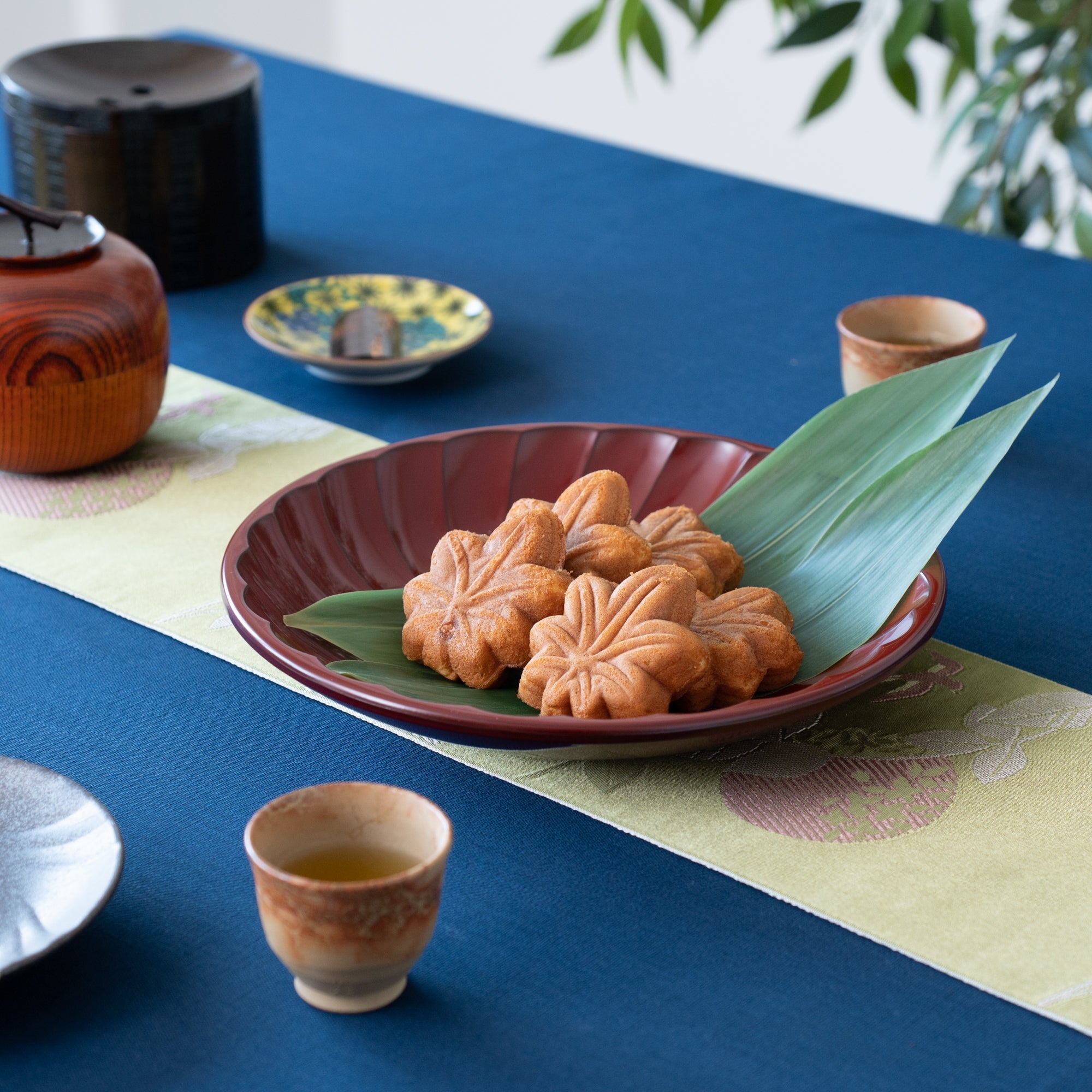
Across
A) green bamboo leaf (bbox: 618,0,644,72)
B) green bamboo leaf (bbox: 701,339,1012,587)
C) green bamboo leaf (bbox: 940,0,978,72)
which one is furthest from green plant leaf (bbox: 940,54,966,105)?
green bamboo leaf (bbox: 701,339,1012,587)

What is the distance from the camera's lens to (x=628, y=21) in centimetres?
162

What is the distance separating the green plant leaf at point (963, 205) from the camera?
1.82m

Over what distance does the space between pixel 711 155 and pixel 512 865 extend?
332 centimetres

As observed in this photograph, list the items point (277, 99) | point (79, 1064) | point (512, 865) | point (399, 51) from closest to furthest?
point (79, 1064), point (512, 865), point (277, 99), point (399, 51)

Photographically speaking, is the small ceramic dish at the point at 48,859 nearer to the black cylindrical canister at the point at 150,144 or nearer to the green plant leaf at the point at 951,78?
the black cylindrical canister at the point at 150,144

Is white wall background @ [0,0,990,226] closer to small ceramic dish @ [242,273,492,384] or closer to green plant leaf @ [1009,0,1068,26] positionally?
green plant leaf @ [1009,0,1068,26]

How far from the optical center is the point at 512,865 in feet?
2.11

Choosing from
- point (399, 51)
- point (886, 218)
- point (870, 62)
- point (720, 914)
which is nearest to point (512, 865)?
point (720, 914)

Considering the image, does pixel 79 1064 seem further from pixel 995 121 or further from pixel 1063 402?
pixel 995 121

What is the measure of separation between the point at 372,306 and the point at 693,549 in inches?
22.5

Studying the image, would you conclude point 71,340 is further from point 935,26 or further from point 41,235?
point 935,26

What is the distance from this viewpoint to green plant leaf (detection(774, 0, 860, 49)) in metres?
1.72

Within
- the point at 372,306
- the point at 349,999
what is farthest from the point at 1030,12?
the point at 349,999

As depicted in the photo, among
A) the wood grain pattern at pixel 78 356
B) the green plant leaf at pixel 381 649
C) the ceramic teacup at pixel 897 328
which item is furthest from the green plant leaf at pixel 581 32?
the green plant leaf at pixel 381 649
